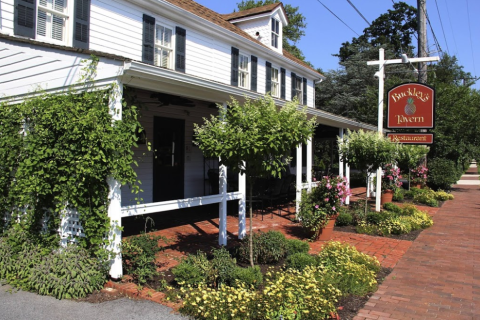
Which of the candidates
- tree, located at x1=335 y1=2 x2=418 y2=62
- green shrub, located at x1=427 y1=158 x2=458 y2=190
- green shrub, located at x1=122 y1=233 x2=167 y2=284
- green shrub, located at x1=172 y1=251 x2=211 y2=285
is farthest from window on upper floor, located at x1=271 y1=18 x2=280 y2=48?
tree, located at x1=335 y1=2 x2=418 y2=62

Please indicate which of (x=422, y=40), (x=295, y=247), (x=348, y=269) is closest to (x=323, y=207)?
(x=295, y=247)

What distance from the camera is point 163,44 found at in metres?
9.99

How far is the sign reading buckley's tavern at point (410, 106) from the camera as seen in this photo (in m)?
11.3

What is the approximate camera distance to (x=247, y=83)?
13055 millimetres

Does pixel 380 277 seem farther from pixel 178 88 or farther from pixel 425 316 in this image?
pixel 178 88

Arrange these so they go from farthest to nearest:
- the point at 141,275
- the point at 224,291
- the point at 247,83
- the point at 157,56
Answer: the point at 247,83
the point at 157,56
the point at 141,275
the point at 224,291

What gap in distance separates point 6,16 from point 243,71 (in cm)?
745

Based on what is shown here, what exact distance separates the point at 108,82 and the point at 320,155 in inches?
1049

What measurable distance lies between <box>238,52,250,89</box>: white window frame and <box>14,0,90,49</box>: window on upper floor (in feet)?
19.1

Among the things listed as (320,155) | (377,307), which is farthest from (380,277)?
(320,155)

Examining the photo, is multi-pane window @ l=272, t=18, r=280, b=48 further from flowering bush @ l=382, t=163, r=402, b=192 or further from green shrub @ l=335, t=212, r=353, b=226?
green shrub @ l=335, t=212, r=353, b=226

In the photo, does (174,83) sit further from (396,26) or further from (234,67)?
(396,26)

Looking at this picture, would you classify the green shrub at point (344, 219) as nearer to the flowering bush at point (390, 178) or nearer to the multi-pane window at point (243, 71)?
the flowering bush at point (390, 178)

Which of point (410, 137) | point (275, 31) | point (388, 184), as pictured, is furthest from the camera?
point (275, 31)
